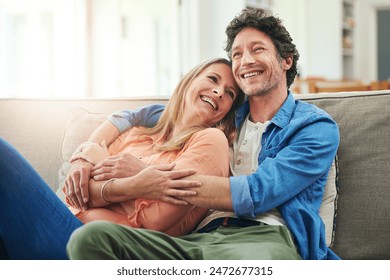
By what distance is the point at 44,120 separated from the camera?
1.36 meters

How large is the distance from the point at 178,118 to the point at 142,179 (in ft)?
0.59

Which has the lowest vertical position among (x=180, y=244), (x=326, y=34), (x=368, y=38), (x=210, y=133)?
(x=180, y=244)

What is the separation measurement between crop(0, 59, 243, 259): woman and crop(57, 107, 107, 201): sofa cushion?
2.5 inches

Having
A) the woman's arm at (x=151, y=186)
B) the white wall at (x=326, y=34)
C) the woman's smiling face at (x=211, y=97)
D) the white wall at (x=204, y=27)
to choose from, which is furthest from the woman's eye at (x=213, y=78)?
the white wall at (x=326, y=34)

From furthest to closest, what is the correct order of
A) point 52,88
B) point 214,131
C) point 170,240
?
1. point 52,88
2. point 214,131
3. point 170,240

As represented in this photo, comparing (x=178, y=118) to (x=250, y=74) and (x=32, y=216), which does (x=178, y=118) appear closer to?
(x=250, y=74)

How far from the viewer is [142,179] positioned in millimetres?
1120

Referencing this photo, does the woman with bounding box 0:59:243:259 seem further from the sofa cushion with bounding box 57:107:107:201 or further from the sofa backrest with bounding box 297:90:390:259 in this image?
the sofa backrest with bounding box 297:90:390:259

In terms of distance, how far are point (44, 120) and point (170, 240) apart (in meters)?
0.50

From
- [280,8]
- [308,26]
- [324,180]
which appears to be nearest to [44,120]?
[324,180]

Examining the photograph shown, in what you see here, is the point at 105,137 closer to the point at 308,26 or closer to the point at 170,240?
the point at 170,240

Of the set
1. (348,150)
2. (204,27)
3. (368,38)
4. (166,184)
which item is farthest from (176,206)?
(368,38)

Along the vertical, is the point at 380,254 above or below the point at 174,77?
below

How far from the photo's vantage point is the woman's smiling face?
3.97ft
